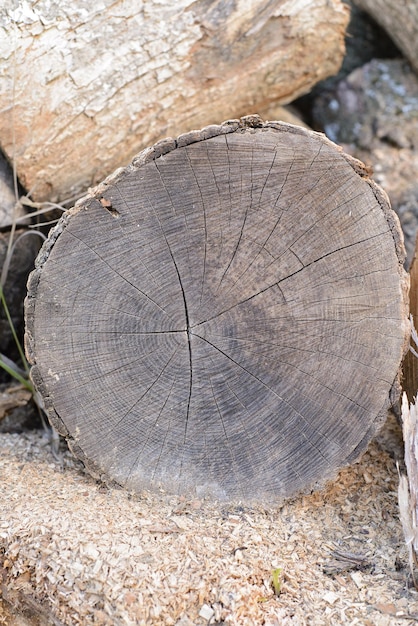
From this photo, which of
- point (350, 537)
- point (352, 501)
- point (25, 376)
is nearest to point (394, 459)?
point (352, 501)

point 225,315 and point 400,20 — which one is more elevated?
point 225,315

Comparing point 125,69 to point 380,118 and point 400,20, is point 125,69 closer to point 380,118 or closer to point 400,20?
point 380,118

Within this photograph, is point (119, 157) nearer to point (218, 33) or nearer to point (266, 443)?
point (218, 33)

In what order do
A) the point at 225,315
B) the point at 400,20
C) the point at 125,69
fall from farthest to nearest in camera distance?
the point at 400,20 → the point at 125,69 → the point at 225,315

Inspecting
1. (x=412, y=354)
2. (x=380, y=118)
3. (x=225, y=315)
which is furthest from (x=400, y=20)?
(x=225, y=315)

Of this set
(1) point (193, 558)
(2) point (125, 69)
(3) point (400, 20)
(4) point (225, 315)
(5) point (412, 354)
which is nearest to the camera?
(1) point (193, 558)

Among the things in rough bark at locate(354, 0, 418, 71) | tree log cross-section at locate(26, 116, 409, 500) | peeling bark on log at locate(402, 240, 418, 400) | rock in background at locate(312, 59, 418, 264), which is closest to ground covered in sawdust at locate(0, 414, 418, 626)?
tree log cross-section at locate(26, 116, 409, 500)

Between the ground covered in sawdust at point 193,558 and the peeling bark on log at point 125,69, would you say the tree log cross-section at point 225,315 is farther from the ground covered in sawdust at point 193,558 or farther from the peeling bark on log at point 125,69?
the peeling bark on log at point 125,69
